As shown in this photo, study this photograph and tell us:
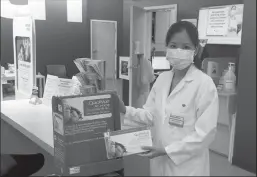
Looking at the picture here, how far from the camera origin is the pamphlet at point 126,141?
942 millimetres

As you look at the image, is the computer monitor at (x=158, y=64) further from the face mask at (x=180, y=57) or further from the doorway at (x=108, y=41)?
the face mask at (x=180, y=57)

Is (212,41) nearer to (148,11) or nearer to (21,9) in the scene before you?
(148,11)

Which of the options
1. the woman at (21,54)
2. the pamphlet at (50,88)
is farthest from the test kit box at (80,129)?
the woman at (21,54)

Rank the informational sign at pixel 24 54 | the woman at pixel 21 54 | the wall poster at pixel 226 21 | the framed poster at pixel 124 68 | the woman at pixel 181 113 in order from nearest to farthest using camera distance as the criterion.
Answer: the woman at pixel 181 113 → the informational sign at pixel 24 54 → the woman at pixel 21 54 → the wall poster at pixel 226 21 → the framed poster at pixel 124 68

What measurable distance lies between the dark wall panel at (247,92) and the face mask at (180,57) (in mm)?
1978

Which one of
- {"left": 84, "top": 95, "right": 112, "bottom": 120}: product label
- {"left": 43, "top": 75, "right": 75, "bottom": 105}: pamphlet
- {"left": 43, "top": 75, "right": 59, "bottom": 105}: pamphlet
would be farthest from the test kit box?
{"left": 43, "top": 75, "right": 59, "bottom": 105}: pamphlet

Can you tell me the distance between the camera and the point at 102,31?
5531mm

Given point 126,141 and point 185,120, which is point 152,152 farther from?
point 185,120

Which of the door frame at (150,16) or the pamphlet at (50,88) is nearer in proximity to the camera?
the pamphlet at (50,88)

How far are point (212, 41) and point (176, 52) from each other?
2.98 m

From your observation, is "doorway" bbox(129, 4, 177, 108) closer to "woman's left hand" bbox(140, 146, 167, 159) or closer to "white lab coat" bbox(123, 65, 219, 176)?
"white lab coat" bbox(123, 65, 219, 176)

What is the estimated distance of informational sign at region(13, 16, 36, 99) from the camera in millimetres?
2293

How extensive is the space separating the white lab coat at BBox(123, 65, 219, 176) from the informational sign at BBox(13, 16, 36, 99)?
1259 mm

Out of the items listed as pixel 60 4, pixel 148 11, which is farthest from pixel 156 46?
pixel 60 4
